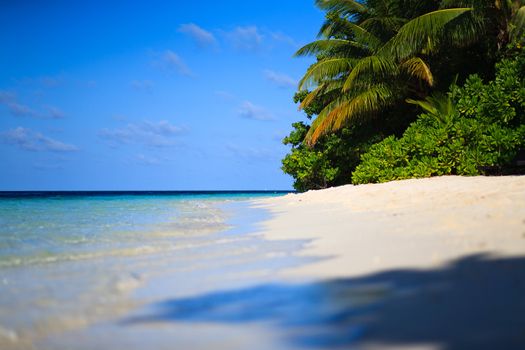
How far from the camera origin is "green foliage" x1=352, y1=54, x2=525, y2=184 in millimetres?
7492

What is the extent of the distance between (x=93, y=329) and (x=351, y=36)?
13980 millimetres

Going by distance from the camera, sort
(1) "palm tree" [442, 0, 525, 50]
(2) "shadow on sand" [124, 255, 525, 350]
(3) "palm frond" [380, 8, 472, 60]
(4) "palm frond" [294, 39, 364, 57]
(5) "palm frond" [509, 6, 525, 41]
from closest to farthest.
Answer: (2) "shadow on sand" [124, 255, 525, 350]
(5) "palm frond" [509, 6, 525, 41]
(3) "palm frond" [380, 8, 472, 60]
(1) "palm tree" [442, 0, 525, 50]
(4) "palm frond" [294, 39, 364, 57]

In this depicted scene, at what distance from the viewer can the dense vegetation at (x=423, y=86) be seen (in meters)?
7.83

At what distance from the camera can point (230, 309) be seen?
161 centimetres

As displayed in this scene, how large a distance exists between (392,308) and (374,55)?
1007 cm

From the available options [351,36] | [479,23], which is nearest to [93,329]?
[479,23]

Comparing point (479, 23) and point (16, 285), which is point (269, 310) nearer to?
point (16, 285)

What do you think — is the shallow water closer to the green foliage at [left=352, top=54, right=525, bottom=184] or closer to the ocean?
the ocean

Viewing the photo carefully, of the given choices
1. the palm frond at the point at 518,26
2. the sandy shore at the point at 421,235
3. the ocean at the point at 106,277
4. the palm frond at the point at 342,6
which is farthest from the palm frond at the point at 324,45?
the ocean at the point at 106,277

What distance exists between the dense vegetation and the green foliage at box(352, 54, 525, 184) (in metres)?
0.02

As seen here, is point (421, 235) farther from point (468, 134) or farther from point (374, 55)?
point (374, 55)

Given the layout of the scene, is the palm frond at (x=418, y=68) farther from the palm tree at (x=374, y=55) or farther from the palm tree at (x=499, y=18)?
the palm tree at (x=499, y=18)

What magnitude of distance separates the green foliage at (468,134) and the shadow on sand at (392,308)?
6.72m

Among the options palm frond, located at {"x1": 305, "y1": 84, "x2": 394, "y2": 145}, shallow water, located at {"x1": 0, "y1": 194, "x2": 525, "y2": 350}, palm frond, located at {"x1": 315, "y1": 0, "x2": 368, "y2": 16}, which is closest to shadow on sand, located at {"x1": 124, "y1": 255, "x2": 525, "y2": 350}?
shallow water, located at {"x1": 0, "y1": 194, "x2": 525, "y2": 350}
